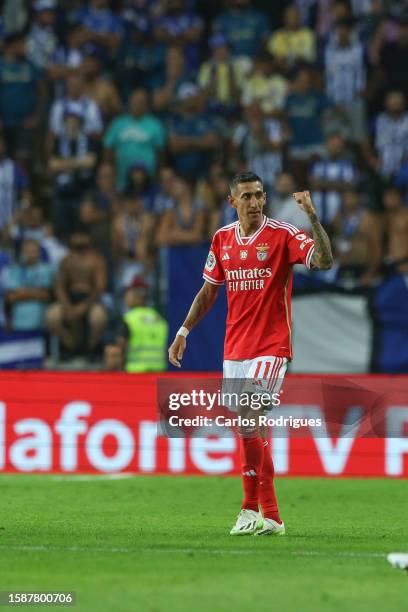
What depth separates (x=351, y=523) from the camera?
420 inches

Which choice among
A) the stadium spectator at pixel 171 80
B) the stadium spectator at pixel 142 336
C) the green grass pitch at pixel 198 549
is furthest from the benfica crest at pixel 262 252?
the stadium spectator at pixel 171 80

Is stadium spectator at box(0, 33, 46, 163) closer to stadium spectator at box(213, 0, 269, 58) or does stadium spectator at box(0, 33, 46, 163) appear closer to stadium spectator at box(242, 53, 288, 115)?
stadium spectator at box(213, 0, 269, 58)

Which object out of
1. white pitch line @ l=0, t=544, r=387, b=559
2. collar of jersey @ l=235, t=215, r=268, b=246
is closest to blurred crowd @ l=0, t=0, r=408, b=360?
collar of jersey @ l=235, t=215, r=268, b=246

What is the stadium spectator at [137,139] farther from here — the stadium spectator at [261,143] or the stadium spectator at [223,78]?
the stadium spectator at [261,143]

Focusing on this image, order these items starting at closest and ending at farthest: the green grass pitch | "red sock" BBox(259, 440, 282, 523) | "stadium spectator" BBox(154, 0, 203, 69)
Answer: the green grass pitch < "red sock" BBox(259, 440, 282, 523) < "stadium spectator" BBox(154, 0, 203, 69)

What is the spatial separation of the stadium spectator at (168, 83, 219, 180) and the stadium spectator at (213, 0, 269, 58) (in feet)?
5.16

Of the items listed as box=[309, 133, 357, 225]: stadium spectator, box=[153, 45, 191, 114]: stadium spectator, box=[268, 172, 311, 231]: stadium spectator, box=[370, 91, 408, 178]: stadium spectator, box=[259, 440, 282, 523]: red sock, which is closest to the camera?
box=[259, 440, 282, 523]: red sock

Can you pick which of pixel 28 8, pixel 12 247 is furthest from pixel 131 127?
pixel 28 8

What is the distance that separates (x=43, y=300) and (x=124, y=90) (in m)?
4.66

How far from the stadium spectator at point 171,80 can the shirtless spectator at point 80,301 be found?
9.98ft

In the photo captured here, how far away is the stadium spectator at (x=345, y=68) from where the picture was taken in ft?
68.8

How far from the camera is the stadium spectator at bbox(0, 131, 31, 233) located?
20.8 metres

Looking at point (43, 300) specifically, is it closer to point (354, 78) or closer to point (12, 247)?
point (12, 247)

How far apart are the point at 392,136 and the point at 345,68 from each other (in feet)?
5.31
